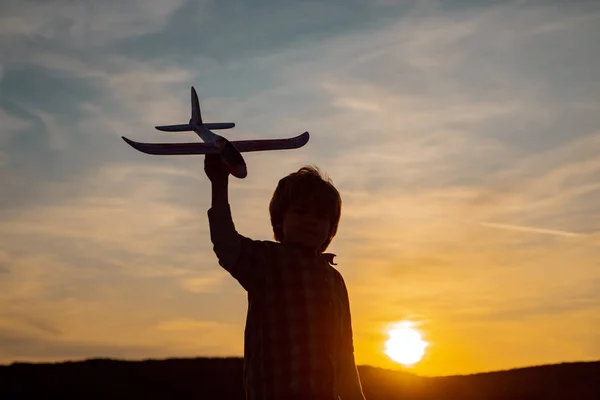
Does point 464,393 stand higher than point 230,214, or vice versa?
point 464,393

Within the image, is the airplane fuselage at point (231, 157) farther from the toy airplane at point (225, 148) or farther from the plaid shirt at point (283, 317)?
the plaid shirt at point (283, 317)

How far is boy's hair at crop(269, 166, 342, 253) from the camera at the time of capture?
4.94 meters

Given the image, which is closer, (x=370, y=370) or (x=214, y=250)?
(x=214, y=250)

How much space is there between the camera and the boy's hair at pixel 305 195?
494 cm

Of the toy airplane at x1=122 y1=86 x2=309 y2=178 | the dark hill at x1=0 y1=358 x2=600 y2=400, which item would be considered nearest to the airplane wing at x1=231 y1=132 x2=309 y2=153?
the toy airplane at x1=122 y1=86 x2=309 y2=178

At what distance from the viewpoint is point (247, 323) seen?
4.85 meters

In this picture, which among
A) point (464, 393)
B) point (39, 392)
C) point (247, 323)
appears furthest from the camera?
point (464, 393)

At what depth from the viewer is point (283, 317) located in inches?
186

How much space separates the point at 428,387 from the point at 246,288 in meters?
11.6

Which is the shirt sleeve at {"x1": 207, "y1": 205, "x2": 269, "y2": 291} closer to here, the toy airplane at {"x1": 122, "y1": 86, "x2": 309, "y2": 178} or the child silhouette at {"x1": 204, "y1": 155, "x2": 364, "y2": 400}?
the child silhouette at {"x1": 204, "y1": 155, "x2": 364, "y2": 400}

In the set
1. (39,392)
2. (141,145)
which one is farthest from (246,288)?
(39,392)

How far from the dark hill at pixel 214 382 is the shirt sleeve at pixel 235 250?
10.7 metres

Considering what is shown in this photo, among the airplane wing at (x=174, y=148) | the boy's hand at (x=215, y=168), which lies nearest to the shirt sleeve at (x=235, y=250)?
the boy's hand at (x=215, y=168)

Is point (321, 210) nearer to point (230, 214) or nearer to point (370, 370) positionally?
point (230, 214)
